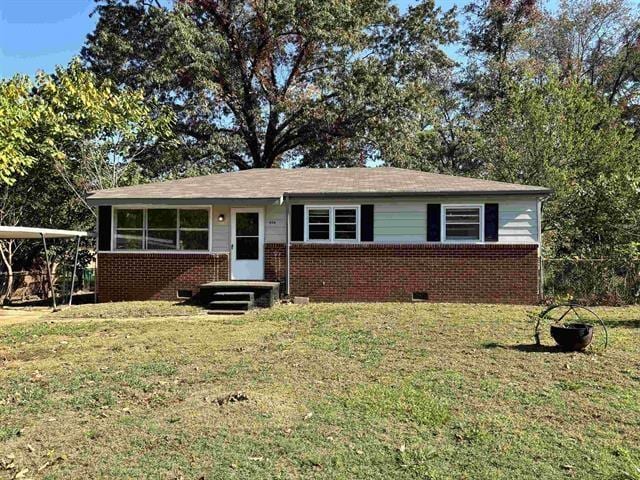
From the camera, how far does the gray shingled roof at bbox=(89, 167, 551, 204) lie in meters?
12.7

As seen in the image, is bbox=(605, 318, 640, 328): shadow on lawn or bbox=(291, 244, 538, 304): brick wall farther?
bbox=(291, 244, 538, 304): brick wall

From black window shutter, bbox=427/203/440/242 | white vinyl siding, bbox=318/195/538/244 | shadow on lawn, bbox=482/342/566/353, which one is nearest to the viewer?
shadow on lawn, bbox=482/342/566/353

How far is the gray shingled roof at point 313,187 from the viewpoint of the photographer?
1273 cm

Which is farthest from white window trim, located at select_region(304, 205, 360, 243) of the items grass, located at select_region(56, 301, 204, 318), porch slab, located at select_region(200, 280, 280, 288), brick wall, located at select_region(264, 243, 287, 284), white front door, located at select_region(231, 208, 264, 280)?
grass, located at select_region(56, 301, 204, 318)

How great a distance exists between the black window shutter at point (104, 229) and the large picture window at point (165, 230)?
8.1 inches

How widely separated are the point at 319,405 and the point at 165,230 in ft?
32.2

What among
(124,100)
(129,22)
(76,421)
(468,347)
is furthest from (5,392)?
(129,22)

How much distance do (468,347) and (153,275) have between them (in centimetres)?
899

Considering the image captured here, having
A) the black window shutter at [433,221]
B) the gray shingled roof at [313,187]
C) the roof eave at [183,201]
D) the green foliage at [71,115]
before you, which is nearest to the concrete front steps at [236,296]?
the roof eave at [183,201]

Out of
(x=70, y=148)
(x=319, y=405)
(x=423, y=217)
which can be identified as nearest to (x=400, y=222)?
(x=423, y=217)

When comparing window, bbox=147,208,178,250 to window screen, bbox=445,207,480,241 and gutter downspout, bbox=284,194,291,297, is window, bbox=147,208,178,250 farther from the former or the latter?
window screen, bbox=445,207,480,241

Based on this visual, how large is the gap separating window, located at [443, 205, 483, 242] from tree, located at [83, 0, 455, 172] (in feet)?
31.0

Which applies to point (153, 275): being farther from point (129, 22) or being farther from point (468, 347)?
point (129, 22)

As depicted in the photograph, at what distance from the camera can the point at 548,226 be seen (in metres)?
17.6
